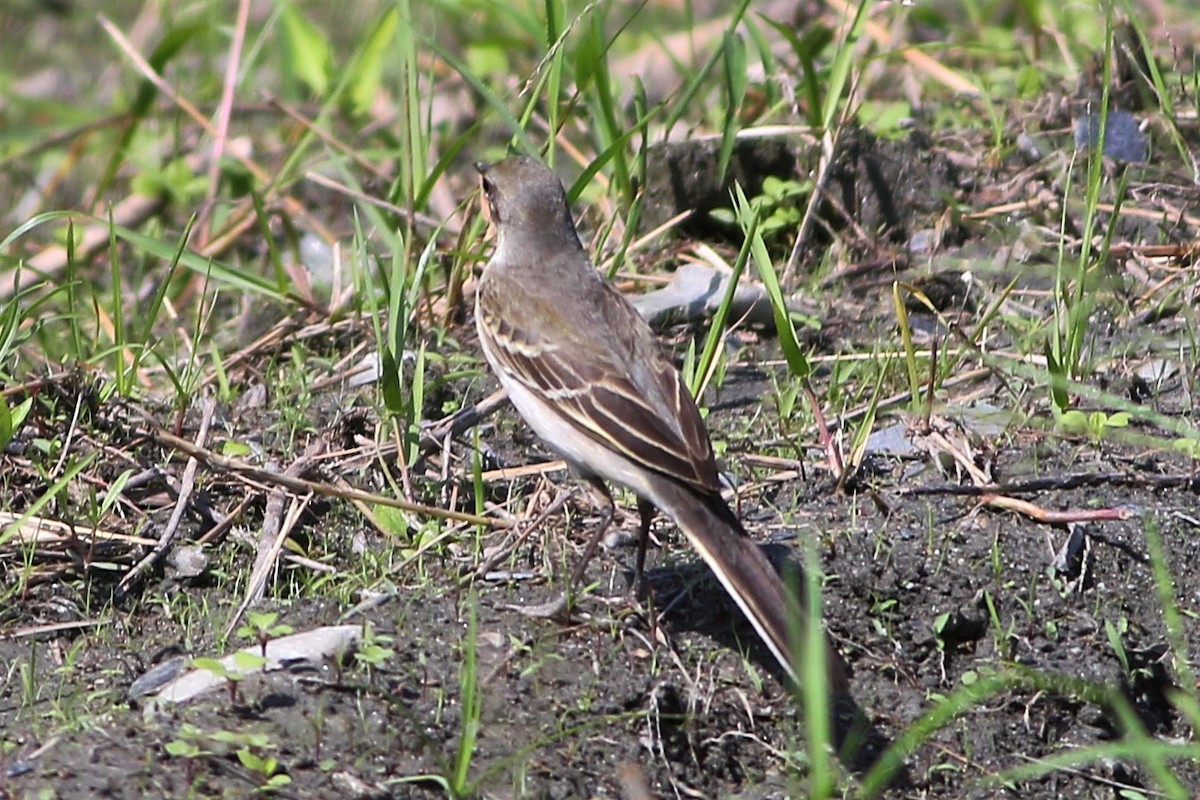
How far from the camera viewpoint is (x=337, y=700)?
472 cm

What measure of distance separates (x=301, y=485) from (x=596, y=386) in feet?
3.64

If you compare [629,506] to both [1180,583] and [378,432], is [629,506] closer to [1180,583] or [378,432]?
[378,432]

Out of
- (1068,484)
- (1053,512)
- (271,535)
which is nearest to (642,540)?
(271,535)

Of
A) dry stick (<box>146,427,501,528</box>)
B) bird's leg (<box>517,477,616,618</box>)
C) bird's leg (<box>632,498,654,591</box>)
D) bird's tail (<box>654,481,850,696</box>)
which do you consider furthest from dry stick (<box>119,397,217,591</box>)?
bird's tail (<box>654,481,850,696</box>)

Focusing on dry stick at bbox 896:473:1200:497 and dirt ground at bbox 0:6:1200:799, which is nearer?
dirt ground at bbox 0:6:1200:799

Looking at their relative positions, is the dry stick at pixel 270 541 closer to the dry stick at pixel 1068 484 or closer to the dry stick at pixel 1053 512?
the dry stick at pixel 1068 484

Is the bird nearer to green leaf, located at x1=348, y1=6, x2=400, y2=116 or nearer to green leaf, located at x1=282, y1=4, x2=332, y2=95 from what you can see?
green leaf, located at x1=348, y1=6, x2=400, y2=116

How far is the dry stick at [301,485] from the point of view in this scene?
18.4 ft

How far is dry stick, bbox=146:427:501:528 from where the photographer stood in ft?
18.4

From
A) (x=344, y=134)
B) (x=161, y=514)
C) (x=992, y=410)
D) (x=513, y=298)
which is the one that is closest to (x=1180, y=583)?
(x=992, y=410)

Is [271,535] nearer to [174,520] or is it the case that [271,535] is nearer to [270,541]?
[270,541]

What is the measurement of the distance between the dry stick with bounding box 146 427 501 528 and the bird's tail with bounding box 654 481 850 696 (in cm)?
89

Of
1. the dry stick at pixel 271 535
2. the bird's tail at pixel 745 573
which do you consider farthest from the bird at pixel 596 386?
the dry stick at pixel 271 535

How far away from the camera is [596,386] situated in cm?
560
